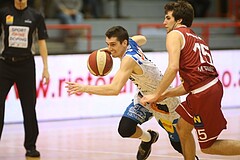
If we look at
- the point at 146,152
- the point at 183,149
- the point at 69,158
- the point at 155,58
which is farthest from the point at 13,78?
the point at 155,58

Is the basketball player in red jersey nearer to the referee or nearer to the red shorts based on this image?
the red shorts

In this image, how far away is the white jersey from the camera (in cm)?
764

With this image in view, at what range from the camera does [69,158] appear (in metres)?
8.85

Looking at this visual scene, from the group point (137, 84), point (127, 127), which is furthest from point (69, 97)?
point (137, 84)

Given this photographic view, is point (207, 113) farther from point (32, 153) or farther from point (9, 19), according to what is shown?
point (9, 19)

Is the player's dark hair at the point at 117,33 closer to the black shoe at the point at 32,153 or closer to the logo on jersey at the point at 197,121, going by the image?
the logo on jersey at the point at 197,121

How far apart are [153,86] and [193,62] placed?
84 cm

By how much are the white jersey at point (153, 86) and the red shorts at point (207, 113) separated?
0.69 meters

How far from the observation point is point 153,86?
25.5 feet

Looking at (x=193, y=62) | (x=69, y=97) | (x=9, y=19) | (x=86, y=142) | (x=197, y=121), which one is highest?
(x=9, y=19)

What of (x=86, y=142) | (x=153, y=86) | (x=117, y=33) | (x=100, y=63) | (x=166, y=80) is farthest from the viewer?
(x=86, y=142)

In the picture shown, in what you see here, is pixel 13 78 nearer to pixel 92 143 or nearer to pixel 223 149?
pixel 92 143

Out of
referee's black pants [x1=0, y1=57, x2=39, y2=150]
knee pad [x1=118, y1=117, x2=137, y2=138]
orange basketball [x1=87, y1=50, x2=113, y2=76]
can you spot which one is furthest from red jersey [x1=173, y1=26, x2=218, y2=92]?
referee's black pants [x1=0, y1=57, x2=39, y2=150]

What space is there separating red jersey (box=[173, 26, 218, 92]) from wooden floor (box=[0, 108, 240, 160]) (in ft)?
6.32
